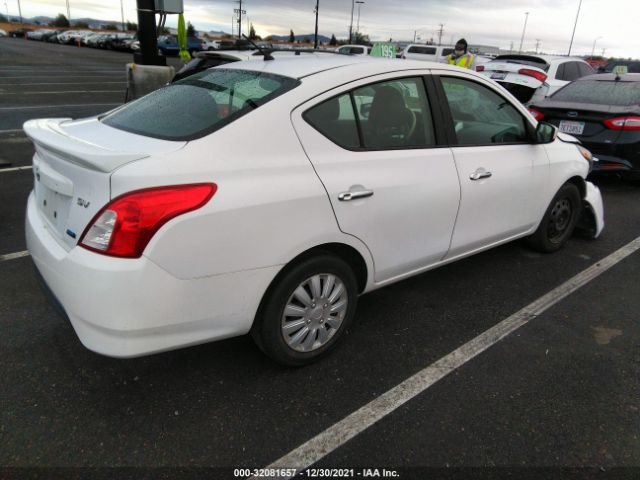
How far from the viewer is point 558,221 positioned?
4387 millimetres

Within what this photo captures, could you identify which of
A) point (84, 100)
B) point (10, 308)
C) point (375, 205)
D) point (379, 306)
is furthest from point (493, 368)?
point (84, 100)

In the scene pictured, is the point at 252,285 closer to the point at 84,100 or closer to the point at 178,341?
the point at 178,341

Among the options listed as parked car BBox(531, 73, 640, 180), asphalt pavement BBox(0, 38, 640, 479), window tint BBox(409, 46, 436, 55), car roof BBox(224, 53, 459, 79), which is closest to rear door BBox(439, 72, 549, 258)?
car roof BBox(224, 53, 459, 79)

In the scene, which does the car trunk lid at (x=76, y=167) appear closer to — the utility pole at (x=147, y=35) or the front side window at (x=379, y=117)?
the front side window at (x=379, y=117)

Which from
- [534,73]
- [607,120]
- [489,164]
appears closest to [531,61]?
[534,73]

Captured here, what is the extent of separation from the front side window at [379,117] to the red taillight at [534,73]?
8.43 metres

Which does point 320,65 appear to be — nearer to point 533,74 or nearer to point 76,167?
point 76,167

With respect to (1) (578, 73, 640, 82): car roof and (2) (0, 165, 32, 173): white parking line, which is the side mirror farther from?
(2) (0, 165, 32, 173): white parking line

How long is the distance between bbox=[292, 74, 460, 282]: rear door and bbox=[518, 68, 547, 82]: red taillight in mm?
8414

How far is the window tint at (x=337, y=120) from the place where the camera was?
8.32 ft

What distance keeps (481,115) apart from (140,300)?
8.67 ft

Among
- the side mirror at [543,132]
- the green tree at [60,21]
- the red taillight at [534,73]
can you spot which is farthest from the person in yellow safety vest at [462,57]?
the green tree at [60,21]

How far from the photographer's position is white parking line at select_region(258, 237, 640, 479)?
2193mm

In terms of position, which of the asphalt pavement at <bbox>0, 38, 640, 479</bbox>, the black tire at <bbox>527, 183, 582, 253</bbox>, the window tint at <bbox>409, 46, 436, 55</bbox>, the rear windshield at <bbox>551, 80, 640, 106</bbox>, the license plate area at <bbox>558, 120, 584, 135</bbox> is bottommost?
the asphalt pavement at <bbox>0, 38, 640, 479</bbox>
